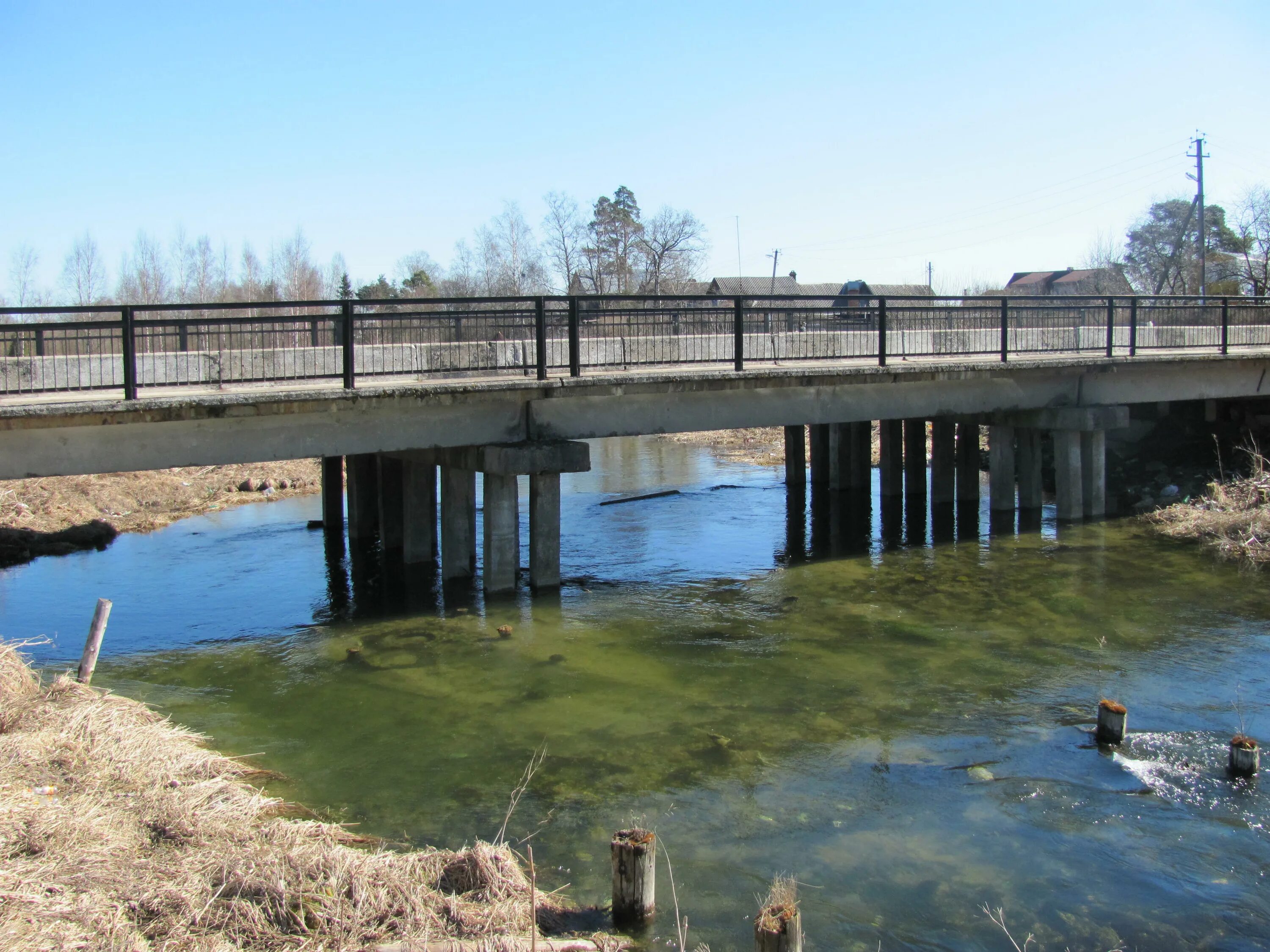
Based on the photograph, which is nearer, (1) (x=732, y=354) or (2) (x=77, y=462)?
(2) (x=77, y=462)

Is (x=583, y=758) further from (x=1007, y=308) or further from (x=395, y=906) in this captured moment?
(x=1007, y=308)

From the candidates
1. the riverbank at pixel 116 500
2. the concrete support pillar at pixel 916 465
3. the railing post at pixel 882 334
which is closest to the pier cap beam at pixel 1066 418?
the concrete support pillar at pixel 916 465

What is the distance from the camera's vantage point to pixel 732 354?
1589 cm

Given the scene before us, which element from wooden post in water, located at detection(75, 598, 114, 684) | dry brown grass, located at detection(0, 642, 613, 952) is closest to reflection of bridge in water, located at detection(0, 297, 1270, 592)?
wooden post in water, located at detection(75, 598, 114, 684)

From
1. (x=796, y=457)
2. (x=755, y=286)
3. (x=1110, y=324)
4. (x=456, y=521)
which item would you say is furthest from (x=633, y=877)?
(x=755, y=286)

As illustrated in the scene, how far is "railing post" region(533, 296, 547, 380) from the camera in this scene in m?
13.8

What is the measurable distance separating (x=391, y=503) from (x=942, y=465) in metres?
10.8

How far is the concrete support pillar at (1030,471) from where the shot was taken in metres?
19.8

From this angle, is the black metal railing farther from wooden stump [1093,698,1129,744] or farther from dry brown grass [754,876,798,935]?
dry brown grass [754,876,798,935]

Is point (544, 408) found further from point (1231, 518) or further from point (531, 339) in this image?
point (1231, 518)

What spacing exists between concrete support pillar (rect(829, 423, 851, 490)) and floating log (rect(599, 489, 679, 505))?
146 inches

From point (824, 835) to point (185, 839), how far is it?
4.27 meters

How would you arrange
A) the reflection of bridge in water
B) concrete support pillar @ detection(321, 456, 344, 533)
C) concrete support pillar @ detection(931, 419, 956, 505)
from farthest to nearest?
concrete support pillar @ detection(931, 419, 956, 505), concrete support pillar @ detection(321, 456, 344, 533), the reflection of bridge in water

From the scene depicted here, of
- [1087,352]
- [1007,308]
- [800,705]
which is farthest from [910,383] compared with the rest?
[800,705]
